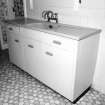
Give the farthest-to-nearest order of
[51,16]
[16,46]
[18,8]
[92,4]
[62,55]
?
[18,8]
[16,46]
[51,16]
[92,4]
[62,55]

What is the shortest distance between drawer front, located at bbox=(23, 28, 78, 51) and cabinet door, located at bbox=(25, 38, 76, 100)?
6cm

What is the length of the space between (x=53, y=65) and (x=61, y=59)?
20cm

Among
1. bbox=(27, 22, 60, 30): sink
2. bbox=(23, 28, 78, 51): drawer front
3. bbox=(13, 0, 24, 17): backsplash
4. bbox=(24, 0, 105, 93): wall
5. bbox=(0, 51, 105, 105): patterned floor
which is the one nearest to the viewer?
Answer: bbox=(23, 28, 78, 51): drawer front

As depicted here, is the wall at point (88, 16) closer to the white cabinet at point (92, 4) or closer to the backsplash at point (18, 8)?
the white cabinet at point (92, 4)

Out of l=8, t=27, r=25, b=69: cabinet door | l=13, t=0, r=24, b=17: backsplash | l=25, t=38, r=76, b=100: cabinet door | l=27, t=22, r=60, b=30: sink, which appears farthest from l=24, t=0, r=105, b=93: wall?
l=13, t=0, r=24, b=17: backsplash

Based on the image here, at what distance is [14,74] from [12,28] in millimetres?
892

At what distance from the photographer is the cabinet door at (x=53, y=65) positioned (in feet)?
5.16

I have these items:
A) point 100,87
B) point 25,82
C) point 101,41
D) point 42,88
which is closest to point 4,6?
point 25,82

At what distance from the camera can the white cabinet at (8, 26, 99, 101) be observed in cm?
151

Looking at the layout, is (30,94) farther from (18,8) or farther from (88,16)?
(18,8)

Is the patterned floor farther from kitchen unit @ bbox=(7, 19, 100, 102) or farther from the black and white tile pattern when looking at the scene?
kitchen unit @ bbox=(7, 19, 100, 102)

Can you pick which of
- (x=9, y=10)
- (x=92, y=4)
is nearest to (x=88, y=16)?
(x=92, y=4)

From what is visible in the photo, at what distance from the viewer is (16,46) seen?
2.44 metres

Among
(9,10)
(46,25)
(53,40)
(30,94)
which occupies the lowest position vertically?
(30,94)
